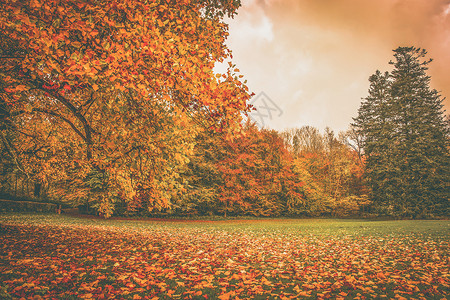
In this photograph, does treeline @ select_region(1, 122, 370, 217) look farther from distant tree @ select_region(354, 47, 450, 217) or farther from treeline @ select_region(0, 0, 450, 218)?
distant tree @ select_region(354, 47, 450, 217)

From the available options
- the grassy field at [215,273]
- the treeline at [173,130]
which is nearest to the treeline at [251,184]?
the treeline at [173,130]

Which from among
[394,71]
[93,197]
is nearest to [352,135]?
[394,71]

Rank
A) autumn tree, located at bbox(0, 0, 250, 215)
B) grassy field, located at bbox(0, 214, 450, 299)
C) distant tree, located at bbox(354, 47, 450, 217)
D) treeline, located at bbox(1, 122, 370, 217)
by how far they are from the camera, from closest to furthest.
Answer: autumn tree, located at bbox(0, 0, 250, 215), grassy field, located at bbox(0, 214, 450, 299), treeline, located at bbox(1, 122, 370, 217), distant tree, located at bbox(354, 47, 450, 217)

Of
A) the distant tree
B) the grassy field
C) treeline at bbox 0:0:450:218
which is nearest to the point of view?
the grassy field

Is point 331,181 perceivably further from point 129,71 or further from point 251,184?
point 129,71

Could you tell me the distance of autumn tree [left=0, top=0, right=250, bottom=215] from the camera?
3.50 m

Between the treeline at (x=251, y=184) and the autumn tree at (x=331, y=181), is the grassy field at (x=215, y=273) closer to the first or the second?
the treeline at (x=251, y=184)

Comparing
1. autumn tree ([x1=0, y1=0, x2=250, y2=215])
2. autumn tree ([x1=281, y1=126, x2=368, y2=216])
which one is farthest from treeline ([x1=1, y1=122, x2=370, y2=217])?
autumn tree ([x1=0, y1=0, x2=250, y2=215])

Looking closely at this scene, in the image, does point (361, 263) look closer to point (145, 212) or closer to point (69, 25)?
point (69, 25)

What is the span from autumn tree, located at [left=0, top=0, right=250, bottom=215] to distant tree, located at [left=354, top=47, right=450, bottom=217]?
2763 centimetres

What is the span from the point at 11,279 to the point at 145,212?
68.0 feet

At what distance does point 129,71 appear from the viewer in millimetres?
3826

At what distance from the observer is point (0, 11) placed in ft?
13.0

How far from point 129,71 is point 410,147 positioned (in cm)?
3068
